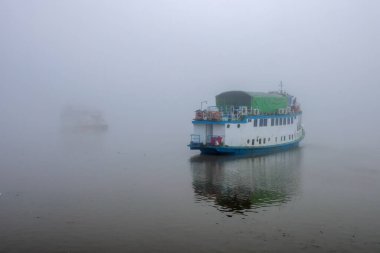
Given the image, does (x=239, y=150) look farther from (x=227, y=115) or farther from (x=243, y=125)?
(x=227, y=115)

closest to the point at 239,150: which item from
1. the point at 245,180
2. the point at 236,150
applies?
the point at 236,150

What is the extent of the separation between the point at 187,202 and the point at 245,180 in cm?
926

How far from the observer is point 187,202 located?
103 feet

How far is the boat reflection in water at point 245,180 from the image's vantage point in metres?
31.6

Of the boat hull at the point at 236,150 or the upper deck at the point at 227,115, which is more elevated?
the upper deck at the point at 227,115

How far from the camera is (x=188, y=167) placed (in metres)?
45.6

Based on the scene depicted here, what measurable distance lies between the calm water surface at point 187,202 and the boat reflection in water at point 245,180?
96 millimetres

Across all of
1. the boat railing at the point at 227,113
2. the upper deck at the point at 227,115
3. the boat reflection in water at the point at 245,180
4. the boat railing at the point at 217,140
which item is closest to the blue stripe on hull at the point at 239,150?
the boat railing at the point at 217,140

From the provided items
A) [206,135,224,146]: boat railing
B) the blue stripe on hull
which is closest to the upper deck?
[206,135,224,146]: boat railing

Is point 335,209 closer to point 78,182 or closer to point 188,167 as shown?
point 188,167

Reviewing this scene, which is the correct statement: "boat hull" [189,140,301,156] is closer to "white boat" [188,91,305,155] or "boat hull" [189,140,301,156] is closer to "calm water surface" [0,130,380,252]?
"white boat" [188,91,305,155]

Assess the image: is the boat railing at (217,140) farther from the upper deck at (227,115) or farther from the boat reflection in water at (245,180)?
the upper deck at (227,115)

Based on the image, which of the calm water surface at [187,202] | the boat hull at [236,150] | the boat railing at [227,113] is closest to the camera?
the calm water surface at [187,202]

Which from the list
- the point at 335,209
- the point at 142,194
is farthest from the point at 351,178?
the point at 142,194
